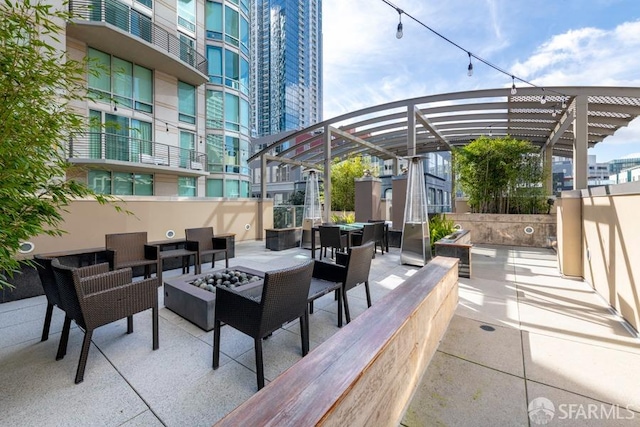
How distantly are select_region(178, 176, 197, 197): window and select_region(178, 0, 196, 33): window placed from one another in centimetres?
640

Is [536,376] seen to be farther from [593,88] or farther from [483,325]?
[593,88]

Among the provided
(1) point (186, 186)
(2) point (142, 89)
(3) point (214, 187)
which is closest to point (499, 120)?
(1) point (186, 186)

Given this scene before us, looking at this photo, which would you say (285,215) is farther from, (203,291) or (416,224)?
(203,291)

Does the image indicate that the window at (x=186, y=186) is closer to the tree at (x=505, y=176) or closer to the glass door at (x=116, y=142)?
the glass door at (x=116, y=142)

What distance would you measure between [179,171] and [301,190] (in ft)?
31.9

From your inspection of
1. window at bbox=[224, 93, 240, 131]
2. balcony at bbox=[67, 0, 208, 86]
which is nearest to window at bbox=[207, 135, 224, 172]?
window at bbox=[224, 93, 240, 131]

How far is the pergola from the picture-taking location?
223 inches

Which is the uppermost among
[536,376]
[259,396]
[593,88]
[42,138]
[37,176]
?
[593,88]

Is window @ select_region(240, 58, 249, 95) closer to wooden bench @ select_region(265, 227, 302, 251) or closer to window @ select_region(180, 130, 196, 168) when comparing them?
window @ select_region(180, 130, 196, 168)

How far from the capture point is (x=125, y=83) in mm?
9750

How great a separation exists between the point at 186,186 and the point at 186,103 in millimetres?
3589

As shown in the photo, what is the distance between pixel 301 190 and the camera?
65.0 feet

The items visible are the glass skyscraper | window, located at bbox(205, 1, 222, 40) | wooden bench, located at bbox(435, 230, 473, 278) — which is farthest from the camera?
the glass skyscraper

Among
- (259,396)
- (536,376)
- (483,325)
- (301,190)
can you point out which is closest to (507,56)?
(483,325)
